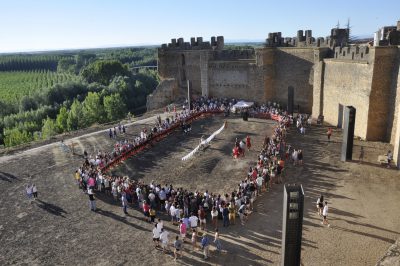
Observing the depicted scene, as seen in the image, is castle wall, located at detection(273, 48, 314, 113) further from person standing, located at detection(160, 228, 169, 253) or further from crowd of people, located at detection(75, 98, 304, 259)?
person standing, located at detection(160, 228, 169, 253)

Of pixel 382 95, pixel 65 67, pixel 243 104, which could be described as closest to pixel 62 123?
pixel 243 104

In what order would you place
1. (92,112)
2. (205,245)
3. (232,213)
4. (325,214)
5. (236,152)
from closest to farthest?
(205,245), (325,214), (232,213), (236,152), (92,112)

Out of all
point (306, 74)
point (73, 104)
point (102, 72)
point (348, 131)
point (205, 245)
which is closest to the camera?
point (205, 245)

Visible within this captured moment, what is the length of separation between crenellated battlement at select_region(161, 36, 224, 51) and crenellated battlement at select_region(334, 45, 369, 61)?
12.8m

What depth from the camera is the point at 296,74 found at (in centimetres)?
2992

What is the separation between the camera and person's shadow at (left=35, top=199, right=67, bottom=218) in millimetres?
14635

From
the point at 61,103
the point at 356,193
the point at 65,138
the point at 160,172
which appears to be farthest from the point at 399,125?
the point at 61,103

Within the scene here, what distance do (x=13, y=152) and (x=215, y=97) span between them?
18239 mm

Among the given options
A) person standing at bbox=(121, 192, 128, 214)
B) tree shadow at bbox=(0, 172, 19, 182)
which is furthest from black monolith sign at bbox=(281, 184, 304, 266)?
tree shadow at bbox=(0, 172, 19, 182)

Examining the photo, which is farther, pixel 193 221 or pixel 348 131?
pixel 348 131

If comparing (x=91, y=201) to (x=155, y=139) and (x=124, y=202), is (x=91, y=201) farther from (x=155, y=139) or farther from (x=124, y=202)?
(x=155, y=139)

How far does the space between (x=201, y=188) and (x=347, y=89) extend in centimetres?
1244

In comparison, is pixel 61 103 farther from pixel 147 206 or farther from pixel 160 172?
pixel 147 206

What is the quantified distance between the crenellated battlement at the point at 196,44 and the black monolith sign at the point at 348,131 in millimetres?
19443
